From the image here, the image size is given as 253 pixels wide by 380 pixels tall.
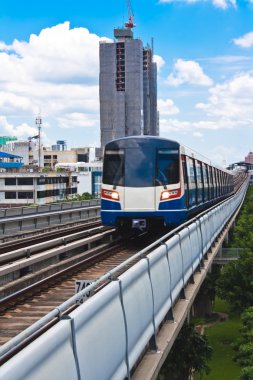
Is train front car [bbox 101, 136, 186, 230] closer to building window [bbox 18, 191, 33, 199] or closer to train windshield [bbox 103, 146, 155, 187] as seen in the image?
train windshield [bbox 103, 146, 155, 187]

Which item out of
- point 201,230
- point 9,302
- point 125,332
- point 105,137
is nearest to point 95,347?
point 125,332

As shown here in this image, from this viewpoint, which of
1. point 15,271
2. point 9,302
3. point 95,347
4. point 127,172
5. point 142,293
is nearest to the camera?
point 95,347

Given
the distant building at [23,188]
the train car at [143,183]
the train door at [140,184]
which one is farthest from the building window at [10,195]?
the train door at [140,184]

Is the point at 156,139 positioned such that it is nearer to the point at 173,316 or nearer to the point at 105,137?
the point at 173,316

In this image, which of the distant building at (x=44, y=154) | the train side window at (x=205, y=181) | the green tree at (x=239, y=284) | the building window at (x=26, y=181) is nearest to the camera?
the train side window at (x=205, y=181)

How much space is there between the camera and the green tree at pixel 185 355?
2141 centimetres

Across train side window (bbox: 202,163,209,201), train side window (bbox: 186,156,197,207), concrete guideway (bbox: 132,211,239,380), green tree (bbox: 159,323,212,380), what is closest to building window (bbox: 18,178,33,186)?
train side window (bbox: 202,163,209,201)

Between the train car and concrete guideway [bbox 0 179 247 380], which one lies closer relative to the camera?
concrete guideway [bbox 0 179 247 380]

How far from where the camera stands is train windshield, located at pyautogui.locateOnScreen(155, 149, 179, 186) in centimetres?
1803

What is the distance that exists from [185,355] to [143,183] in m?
7.84

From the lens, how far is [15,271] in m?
13.1

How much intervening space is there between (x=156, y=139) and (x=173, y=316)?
32.4ft

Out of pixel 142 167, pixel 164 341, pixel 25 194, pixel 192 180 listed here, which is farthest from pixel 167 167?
pixel 25 194

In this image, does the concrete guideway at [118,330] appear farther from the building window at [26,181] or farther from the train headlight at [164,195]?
the building window at [26,181]
